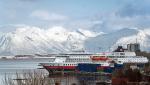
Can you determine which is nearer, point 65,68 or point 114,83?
point 114,83

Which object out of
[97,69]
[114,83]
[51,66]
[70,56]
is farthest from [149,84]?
[70,56]

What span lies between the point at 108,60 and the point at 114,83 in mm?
95019

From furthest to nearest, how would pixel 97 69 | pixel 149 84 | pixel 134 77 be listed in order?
pixel 97 69, pixel 134 77, pixel 149 84

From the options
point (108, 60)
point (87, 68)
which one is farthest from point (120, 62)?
point (87, 68)

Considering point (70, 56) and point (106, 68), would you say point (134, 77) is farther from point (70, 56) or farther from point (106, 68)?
point (70, 56)

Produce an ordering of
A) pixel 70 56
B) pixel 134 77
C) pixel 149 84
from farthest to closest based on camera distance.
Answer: pixel 70 56
pixel 134 77
pixel 149 84

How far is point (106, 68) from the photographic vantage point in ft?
405

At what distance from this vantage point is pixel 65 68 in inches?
5054

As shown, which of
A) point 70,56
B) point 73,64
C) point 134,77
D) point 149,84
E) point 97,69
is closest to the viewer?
point 149,84

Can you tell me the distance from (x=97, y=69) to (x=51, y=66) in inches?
544

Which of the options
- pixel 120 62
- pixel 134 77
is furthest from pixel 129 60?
pixel 134 77

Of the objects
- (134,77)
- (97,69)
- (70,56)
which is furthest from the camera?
(70,56)

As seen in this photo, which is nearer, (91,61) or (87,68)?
(87,68)

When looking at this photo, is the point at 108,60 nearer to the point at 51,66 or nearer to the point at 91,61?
the point at 91,61
